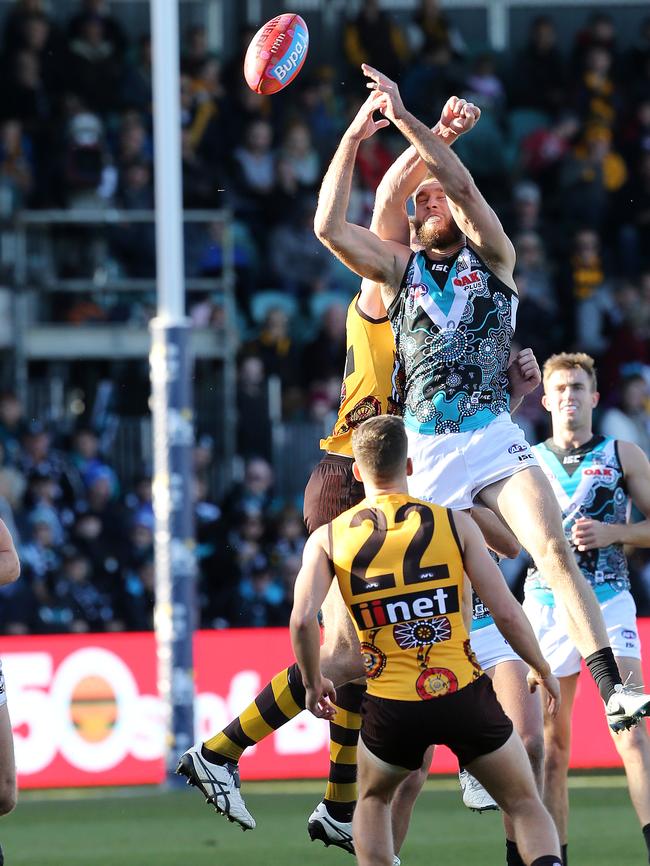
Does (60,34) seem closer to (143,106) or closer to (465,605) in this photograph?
(143,106)

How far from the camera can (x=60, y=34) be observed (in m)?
17.2

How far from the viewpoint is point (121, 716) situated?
479 inches

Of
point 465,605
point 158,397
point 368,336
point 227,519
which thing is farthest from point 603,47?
point 465,605

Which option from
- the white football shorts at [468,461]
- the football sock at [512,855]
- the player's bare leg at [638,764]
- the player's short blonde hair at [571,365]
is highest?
the player's short blonde hair at [571,365]

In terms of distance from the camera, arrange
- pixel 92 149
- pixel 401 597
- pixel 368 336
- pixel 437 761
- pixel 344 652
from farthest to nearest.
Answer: pixel 92 149, pixel 437 761, pixel 368 336, pixel 344 652, pixel 401 597

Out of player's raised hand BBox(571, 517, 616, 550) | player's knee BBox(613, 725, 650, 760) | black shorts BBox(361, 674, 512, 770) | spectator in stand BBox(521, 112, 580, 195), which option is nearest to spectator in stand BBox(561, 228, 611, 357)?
spectator in stand BBox(521, 112, 580, 195)

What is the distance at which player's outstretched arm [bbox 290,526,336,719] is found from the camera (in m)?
5.89

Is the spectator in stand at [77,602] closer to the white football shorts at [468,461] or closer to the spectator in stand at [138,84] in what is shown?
the spectator in stand at [138,84]

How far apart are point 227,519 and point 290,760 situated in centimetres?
308

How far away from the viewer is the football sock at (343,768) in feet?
24.2

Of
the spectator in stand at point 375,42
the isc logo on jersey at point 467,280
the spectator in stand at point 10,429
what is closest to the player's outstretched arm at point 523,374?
the isc logo on jersey at point 467,280

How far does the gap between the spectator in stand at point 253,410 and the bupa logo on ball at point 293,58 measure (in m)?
7.14

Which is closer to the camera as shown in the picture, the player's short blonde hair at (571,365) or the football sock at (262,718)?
Result: the football sock at (262,718)

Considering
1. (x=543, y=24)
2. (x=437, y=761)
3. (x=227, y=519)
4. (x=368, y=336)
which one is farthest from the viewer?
(x=543, y=24)
